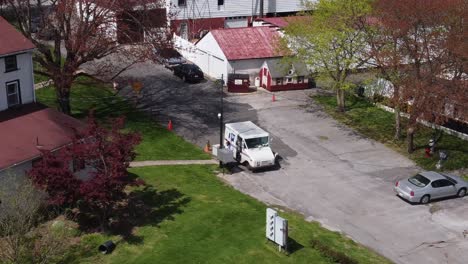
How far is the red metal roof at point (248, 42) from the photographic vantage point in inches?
2277

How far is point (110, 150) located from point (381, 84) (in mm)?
28088

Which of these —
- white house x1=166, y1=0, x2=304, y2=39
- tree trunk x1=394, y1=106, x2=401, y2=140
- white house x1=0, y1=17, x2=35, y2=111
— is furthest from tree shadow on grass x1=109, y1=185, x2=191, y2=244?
white house x1=166, y1=0, x2=304, y2=39

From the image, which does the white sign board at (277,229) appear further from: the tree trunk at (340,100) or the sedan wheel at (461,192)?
the tree trunk at (340,100)

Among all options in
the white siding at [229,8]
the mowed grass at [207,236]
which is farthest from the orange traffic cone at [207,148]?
the white siding at [229,8]

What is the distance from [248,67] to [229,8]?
56.9 ft

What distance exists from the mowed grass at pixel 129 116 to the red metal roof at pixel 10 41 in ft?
29.2

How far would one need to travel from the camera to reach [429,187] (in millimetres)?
37438

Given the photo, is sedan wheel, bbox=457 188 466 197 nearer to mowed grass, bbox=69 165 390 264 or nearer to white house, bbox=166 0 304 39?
mowed grass, bbox=69 165 390 264

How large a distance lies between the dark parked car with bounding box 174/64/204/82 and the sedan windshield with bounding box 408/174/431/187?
25105 mm

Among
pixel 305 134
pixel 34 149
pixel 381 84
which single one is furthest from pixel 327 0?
pixel 34 149

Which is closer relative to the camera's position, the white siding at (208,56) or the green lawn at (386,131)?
the green lawn at (386,131)

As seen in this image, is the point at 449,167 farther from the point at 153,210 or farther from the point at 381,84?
the point at 153,210

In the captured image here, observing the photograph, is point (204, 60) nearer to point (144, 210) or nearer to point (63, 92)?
point (63, 92)

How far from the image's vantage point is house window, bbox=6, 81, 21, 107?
38.0 meters
